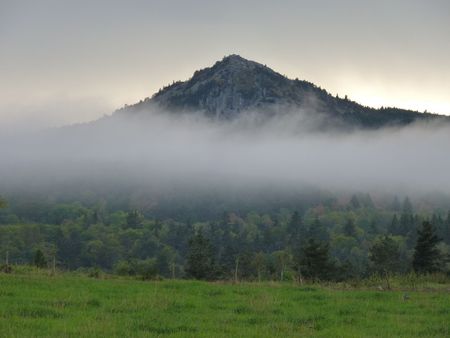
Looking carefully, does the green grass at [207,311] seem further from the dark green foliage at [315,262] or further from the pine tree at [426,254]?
the dark green foliage at [315,262]

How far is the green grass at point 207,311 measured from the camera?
17734 mm

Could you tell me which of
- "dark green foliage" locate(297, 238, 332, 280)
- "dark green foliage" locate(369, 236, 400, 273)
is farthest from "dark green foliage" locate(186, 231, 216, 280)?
"dark green foliage" locate(369, 236, 400, 273)

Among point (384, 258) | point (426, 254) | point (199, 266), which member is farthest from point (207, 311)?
point (384, 258)

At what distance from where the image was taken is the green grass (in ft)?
58.2

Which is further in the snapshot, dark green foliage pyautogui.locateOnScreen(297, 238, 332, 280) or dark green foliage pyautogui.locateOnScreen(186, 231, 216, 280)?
dark green foliage pyautogui.locateOnScreen(186, 231, 216, 280)

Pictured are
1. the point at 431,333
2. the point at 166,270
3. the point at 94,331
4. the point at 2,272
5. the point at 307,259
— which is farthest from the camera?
the point at 166,270

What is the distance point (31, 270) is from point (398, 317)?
25.2 m

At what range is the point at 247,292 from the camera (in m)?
27.6

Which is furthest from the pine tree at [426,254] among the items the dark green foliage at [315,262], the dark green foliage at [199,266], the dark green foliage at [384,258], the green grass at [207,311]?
the green grass at [207,311]

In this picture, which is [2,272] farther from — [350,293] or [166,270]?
[166,270]

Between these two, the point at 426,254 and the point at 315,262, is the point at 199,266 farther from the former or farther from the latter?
the point at 426,254

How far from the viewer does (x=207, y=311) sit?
2188 centimetres

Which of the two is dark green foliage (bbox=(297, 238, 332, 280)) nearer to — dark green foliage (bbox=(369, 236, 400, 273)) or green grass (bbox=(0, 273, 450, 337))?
dark green foliage (bbox=(369, 236, 400, 273))

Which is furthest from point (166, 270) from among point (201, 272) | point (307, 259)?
point (307, 259)
